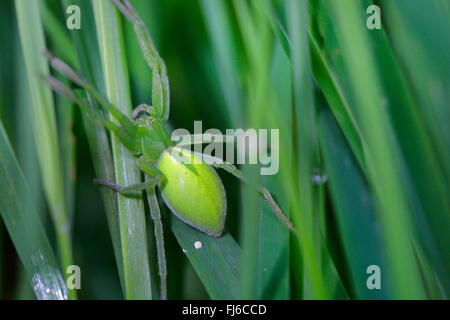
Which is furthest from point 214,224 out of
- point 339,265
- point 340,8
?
point 340,8

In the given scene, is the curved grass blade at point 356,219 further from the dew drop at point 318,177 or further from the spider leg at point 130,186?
the spider leg at point 130,186

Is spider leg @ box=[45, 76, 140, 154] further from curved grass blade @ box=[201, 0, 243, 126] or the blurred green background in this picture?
curved grass blade @ box=[201, 0, 243, 126]

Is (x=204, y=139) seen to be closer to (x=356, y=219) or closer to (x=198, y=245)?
(x=198, y=245)

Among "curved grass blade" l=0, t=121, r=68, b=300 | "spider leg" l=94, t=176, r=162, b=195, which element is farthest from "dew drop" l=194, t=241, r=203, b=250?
"curved grass blade" l=0, t=121, r=68, b=300

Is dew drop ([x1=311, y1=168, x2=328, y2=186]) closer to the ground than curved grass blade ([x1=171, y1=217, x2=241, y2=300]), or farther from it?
farther from it

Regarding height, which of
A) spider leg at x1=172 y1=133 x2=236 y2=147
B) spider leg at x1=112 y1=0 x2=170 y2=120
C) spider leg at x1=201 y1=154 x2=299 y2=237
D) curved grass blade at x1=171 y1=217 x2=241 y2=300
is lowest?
curved grass blade at x1=171 y1=217 x2=241 y2=300
